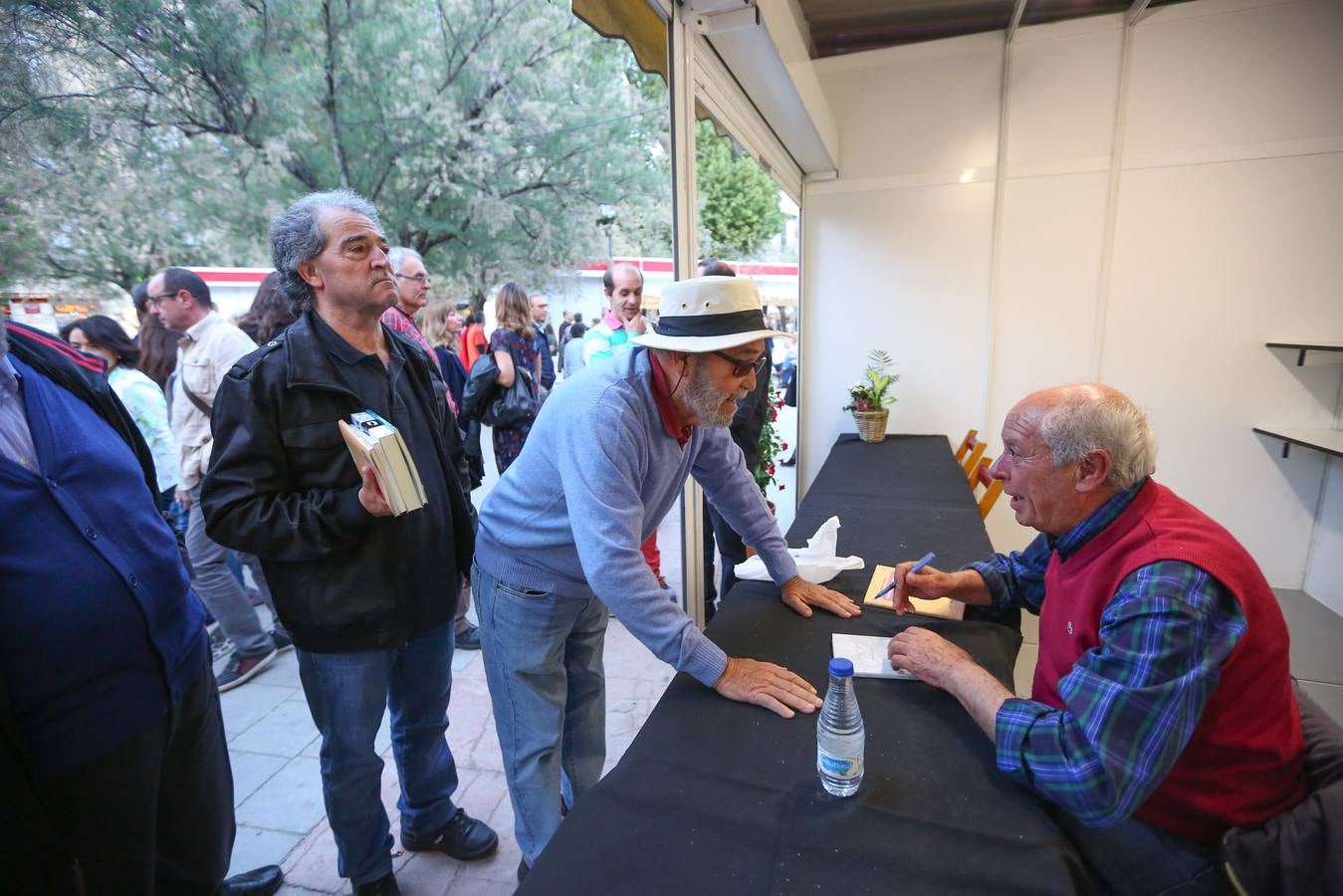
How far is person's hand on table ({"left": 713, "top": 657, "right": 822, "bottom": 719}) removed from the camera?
1.12 metres

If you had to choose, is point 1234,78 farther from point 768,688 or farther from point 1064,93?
point 768,688

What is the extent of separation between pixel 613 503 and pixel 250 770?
6.39 feet

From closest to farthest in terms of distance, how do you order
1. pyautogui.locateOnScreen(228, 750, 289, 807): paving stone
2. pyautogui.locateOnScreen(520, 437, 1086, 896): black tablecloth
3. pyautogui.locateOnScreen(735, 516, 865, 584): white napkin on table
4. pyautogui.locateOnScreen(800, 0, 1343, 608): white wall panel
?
pyautogui.locateOnScreen(520, 437, 1086, 896): black tablecloth < pyautogui.locateOnScreen(735, 516, 865, 584): white napkin on table < pyautogui.locateOnScreen(228, 750, 289, 807): paving stone < pyautogui.locateOnScreen(800, 0, 1343, 608): white wall panel

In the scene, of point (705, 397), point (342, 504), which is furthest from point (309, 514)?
point (705, 397)

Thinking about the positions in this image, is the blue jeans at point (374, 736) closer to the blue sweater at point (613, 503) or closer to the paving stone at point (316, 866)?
the paving stone at point (316, 866)

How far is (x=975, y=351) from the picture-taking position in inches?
161

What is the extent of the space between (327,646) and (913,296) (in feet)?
12.8

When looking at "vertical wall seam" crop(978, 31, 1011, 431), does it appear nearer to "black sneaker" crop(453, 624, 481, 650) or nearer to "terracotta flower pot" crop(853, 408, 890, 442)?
"terracotta flower pot" crop(853, 408, 890, 442)

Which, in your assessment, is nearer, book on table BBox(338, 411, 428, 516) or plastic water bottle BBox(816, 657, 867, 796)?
plastic water bottle BBox(816, 657, 867, 796)

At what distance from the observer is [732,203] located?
11.0 metres

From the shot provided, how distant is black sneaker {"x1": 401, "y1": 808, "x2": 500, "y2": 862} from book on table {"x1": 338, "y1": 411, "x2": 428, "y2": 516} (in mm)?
1127

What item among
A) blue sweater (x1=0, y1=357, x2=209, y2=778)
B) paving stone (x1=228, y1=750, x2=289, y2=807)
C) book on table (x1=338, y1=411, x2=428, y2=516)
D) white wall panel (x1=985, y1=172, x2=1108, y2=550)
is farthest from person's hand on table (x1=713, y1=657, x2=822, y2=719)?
white wall panel (x1=985, y1=172, x2=1108, y2=550)

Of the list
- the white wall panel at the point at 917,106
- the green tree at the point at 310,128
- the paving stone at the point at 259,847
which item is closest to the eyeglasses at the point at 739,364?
the green tree at the point at 310,128

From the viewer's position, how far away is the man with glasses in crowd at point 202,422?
7.87 ft
